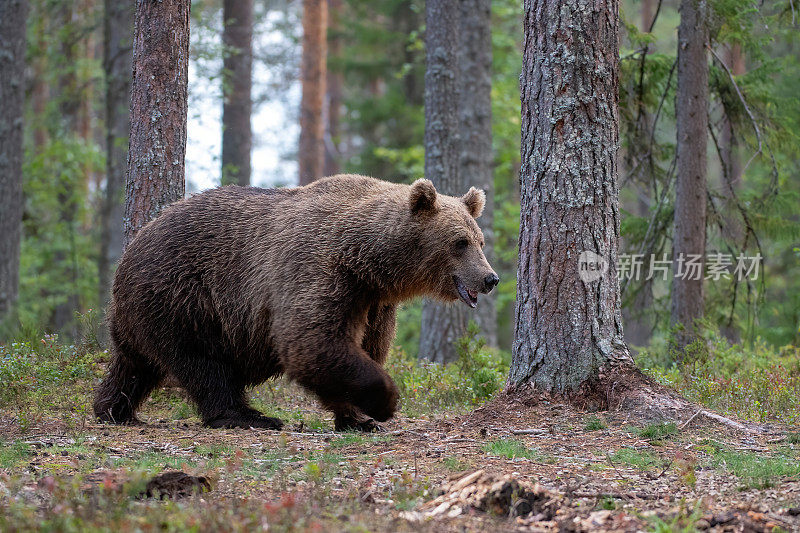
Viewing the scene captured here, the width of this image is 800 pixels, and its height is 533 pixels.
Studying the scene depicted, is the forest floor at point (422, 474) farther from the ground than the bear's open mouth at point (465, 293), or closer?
closer

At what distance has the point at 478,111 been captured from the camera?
15.9m

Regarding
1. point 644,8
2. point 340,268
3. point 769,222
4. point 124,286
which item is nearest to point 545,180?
point 340,268

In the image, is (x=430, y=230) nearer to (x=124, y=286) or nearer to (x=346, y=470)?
(x=346, y=470)

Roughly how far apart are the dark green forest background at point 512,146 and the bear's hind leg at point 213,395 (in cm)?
286

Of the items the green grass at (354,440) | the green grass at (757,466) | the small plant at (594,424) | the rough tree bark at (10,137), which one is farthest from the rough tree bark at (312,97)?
the green grass at (757,466)

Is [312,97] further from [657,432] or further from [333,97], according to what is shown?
[657,432]

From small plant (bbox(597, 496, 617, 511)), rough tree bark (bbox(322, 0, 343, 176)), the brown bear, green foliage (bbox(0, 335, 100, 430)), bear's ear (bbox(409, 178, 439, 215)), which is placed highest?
rough tree bark (bbox(322, 0, 343, 176))

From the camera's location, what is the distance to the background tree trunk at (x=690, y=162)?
11.1 m

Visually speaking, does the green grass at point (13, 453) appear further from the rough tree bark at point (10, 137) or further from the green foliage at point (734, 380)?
the rough tree bark at point (10, 137)

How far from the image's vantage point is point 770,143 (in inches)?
484

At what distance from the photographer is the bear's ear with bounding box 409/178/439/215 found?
718 centimetres

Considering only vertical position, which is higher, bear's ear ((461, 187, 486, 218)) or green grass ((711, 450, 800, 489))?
bear's ear ((461, 187, 486, 218))

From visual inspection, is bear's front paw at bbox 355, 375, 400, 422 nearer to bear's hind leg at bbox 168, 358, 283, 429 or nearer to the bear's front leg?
the bear's front leg

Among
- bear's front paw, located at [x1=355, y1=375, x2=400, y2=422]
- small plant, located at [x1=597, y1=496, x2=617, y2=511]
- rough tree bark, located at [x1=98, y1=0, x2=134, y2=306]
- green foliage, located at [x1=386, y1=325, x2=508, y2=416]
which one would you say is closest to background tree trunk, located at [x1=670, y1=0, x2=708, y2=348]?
green foliage, located at [x1=386, y1=325, x2=508, y2=416]
